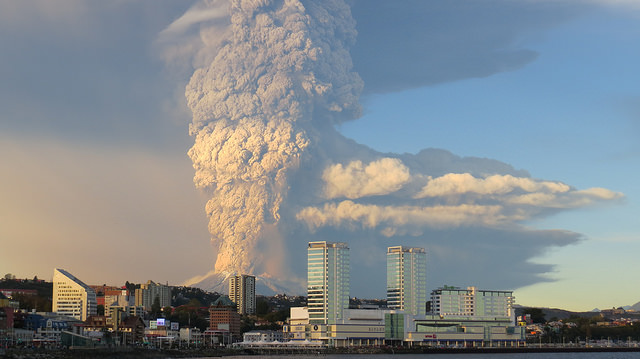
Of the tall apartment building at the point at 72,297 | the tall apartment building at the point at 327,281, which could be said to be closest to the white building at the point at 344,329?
the tall apartment building at the point at 327,281

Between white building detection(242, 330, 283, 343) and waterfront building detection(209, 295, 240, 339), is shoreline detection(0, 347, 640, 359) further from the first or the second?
waterfront building detection(209, 295, 240, 339)

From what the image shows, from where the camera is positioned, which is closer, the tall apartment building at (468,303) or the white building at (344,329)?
the white building at (344,329)

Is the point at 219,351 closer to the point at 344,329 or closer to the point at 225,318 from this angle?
the point at 344,329

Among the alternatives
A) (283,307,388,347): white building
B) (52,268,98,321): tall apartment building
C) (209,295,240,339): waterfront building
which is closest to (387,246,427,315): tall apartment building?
(283,307,388,347): white building

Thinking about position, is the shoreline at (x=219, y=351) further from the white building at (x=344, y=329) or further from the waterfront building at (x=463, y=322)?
the white building at (x=344, y=329)

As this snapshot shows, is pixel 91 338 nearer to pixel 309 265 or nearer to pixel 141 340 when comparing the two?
pixel 141 340

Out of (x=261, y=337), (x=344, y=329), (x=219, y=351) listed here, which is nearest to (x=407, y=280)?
(x=344, y=329)

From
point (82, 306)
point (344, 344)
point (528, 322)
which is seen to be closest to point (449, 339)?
point (344, 344)
